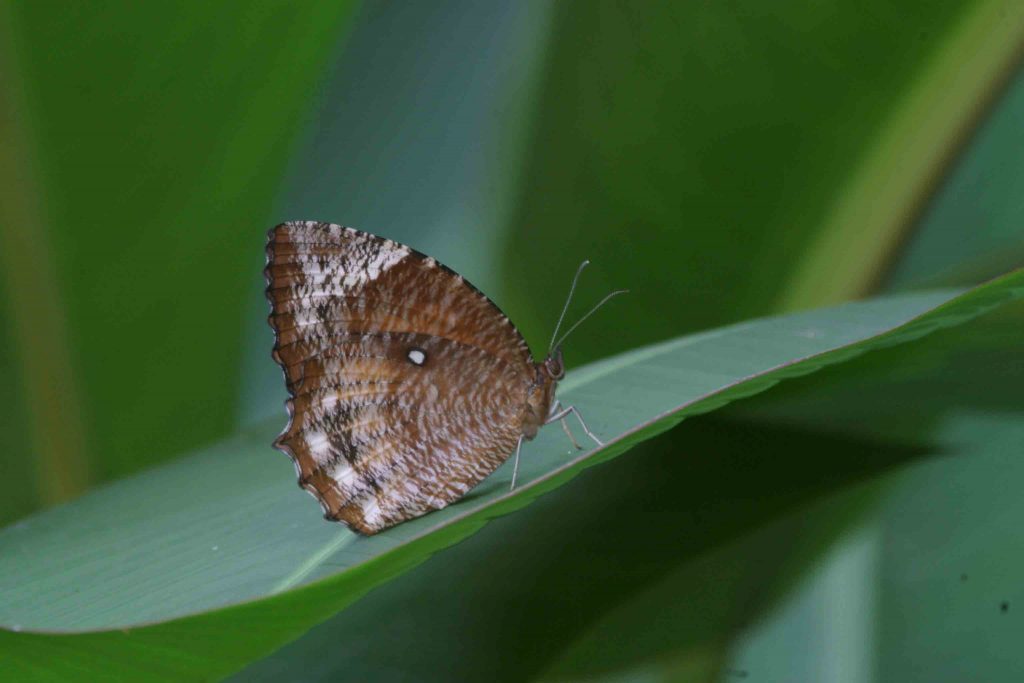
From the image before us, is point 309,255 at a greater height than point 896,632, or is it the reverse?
point 309,255

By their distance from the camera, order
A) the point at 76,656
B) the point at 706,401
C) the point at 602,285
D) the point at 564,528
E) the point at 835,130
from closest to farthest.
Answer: the point at 76,656 → the point at 706,401 → the point at 564,528 → the point at 835,130 → the point at 602,285

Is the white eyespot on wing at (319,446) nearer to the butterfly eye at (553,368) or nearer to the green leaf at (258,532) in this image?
the green leaf at (258,532)

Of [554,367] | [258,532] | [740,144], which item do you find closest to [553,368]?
[554,367]

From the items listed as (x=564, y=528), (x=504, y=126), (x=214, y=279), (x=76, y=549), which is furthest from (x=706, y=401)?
(x=504, y=126)

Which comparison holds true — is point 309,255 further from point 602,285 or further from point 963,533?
point 963,533

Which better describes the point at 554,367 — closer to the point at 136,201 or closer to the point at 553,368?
the point at 553,368

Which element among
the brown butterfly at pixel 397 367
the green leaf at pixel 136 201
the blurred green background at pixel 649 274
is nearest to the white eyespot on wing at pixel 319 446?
the brown butterfly at pixel 397 367

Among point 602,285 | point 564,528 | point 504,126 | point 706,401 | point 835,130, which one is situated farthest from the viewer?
point 504,126
